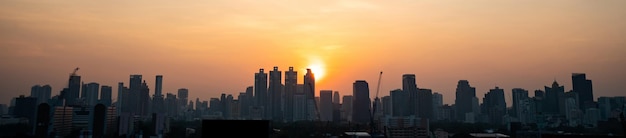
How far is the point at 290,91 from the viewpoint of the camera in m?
149

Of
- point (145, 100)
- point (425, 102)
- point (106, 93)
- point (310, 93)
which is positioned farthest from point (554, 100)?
point (106, 93)

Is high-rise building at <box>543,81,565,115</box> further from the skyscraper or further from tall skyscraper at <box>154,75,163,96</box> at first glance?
tall skyscraper at <box>154,75,163,96</box>

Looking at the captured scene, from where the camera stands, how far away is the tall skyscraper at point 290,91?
141 meters

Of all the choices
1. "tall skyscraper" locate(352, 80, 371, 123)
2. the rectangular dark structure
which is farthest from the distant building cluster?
the rectangular dark structure

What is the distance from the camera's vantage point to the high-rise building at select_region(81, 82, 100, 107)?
→ 151 metres

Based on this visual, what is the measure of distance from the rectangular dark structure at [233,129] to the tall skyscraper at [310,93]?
131 metres

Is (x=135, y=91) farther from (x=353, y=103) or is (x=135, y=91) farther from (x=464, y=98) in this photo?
(x=464, y=98)

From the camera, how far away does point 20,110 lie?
364ft

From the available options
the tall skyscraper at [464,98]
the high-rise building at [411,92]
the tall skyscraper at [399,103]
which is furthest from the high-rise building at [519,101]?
the tall skyscraper at [399,103]

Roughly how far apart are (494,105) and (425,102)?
24309 mm

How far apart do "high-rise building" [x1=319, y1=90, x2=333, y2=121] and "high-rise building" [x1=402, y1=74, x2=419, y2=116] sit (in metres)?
24.5

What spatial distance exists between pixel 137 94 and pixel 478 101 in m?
113

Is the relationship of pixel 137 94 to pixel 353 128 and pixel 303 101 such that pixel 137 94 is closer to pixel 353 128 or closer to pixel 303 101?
pixel 303 101

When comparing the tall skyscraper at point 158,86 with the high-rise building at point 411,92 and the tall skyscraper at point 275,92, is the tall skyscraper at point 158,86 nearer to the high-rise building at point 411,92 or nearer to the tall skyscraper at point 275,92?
the tall skyscraper at point 275,92
